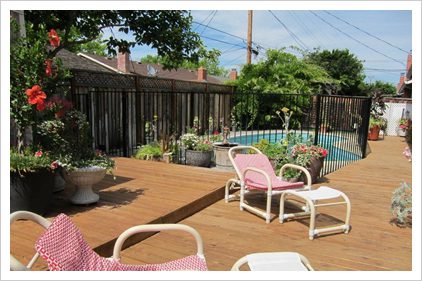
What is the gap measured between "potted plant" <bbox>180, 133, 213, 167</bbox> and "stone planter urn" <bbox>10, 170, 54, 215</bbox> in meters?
3.84

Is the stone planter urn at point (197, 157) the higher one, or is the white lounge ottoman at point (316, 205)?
the stone planter urn at point (197, 157)

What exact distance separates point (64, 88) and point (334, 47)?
29622 mm

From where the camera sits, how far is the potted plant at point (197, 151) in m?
6.74

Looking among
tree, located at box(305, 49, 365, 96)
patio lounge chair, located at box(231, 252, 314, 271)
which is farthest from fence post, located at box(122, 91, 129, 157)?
tree, located at box(305, 49, 365, 96)

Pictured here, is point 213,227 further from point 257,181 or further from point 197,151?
point 197,151

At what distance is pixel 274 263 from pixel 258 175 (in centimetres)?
246

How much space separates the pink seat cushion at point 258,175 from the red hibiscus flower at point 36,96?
2.30 metres

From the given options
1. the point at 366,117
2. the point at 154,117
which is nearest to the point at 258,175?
the point at 154,117

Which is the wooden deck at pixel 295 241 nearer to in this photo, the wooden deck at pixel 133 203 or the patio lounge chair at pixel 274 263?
the wooden deck at pixel 133 203

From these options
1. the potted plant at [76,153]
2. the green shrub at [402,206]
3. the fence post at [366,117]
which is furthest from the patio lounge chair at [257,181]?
the fence post at [366,117]

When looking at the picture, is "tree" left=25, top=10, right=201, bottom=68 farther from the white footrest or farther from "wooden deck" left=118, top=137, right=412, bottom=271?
the white footrest

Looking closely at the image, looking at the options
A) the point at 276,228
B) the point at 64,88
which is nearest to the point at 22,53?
the point at 64,88

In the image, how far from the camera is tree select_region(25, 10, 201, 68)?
225 inches

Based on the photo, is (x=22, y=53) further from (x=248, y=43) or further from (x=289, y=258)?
(x=248, y=43)
